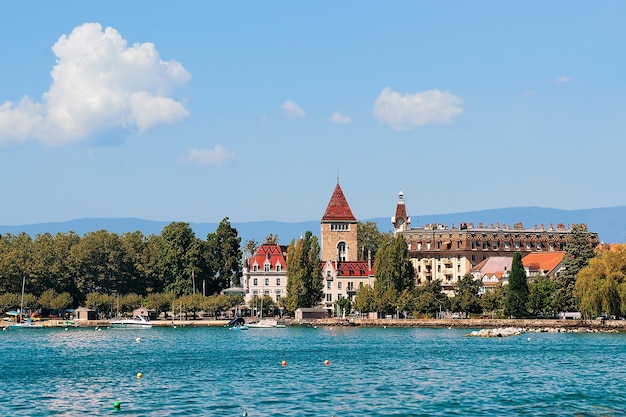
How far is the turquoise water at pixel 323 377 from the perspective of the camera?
4341 centimetres

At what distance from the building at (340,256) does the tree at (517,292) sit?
3302cm

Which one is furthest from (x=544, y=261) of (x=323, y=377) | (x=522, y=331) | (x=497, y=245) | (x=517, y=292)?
(x=323, y=377)

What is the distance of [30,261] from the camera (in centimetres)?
14212

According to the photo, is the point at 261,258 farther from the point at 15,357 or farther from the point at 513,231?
the point at 15,357

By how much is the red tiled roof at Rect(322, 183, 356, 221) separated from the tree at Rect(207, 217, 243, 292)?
14.4 meters

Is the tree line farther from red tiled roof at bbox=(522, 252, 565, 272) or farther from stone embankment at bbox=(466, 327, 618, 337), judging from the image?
stone embankment at bbox=(466, 327, 618, 337)

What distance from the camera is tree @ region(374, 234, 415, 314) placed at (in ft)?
403

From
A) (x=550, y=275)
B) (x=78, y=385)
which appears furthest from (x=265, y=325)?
(x=78, y=385)

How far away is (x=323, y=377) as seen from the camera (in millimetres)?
55938

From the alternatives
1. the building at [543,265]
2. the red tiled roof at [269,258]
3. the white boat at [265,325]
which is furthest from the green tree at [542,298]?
the red tiled roof at [269,258]

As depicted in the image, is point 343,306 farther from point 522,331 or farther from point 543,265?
point 522,331

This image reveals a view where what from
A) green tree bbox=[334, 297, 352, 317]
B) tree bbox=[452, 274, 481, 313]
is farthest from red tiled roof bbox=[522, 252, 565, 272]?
green tree bbox=[334, 297, 352, 317]

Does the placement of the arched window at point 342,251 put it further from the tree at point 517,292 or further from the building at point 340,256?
the tree at point 517,292

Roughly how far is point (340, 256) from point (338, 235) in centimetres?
301
